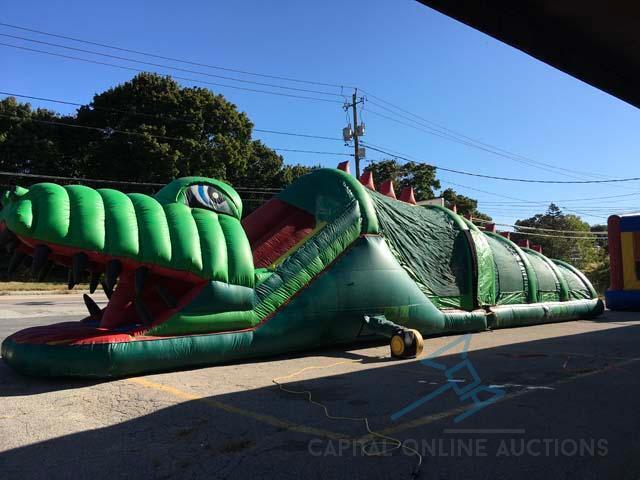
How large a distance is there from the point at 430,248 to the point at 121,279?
5916mm

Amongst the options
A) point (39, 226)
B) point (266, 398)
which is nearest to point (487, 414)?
point (266, 398)

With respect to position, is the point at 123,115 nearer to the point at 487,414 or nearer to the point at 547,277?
the point at 547,277

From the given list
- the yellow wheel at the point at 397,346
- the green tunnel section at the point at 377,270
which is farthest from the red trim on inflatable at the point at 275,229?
the yellow wheel at the point at 397,346

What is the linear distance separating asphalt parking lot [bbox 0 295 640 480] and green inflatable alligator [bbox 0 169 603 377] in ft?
1.52

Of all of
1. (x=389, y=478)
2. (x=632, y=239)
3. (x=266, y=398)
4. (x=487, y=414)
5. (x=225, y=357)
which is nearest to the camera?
(x=389, y=478)

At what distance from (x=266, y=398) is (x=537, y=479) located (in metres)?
2.80

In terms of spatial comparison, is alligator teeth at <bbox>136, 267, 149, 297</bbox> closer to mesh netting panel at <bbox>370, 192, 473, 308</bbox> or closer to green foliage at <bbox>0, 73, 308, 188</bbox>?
mesh netting panel at <bbox>370, 192, 473, 308</bbox>

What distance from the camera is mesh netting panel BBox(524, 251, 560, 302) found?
12914 mm

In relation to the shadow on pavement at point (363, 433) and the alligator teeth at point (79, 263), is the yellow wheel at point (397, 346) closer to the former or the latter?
the shadow on pavement at point (363, 433)

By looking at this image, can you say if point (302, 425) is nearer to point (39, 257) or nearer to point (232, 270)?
point (232, 270)

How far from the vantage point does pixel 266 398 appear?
17.3ft

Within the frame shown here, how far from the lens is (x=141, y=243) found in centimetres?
607

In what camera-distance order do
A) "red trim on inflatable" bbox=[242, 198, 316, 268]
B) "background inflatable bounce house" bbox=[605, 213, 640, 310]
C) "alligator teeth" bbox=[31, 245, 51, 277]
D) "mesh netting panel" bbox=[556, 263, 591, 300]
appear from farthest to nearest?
"background inflatable bounce house" bbox=[605, 213, 640, 310] < "mesh netting panel" bbox=[556, 263, 591, 300] < "red trim on inflatable" bbox=[242, 198, 316, 268] < "alligator teeth" bbox=[31, 245, 51, 277]

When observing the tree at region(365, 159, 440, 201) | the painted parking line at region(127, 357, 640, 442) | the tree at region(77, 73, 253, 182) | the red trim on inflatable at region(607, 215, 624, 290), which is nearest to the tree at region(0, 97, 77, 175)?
the tree at region(77, 73, 253, 182)
